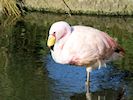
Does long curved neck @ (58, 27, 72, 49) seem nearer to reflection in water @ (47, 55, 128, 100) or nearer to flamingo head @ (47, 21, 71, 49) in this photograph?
flamingo head @ (47, 21, 71, 49)

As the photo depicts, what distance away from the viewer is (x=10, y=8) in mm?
10531

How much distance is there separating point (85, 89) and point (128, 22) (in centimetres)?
463

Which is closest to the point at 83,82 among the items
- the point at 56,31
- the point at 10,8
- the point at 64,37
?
the point at 64,37

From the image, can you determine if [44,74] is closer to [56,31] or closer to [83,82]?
[83,82]

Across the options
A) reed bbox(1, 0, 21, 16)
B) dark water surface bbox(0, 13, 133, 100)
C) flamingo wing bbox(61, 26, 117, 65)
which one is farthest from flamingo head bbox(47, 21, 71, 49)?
reed bbox(1, 0, 21, 16)

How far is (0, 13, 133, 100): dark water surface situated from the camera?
A: 553cm

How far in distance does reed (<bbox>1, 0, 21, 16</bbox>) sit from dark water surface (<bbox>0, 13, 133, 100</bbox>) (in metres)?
1.63

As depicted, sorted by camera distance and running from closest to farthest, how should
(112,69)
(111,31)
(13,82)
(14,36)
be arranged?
(13,82) → (112,69) → (14,36) → (111,31)

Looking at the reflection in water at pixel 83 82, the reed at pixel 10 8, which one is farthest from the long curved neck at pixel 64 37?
the reed at pixel 10 8

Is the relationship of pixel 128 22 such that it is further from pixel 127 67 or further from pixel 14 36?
pixel 127 67

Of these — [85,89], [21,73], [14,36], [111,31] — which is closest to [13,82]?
[21,73]

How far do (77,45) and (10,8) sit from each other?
5.22 metres

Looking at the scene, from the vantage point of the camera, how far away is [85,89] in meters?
5.73

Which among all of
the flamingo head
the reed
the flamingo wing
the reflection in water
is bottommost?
the reflection in water
